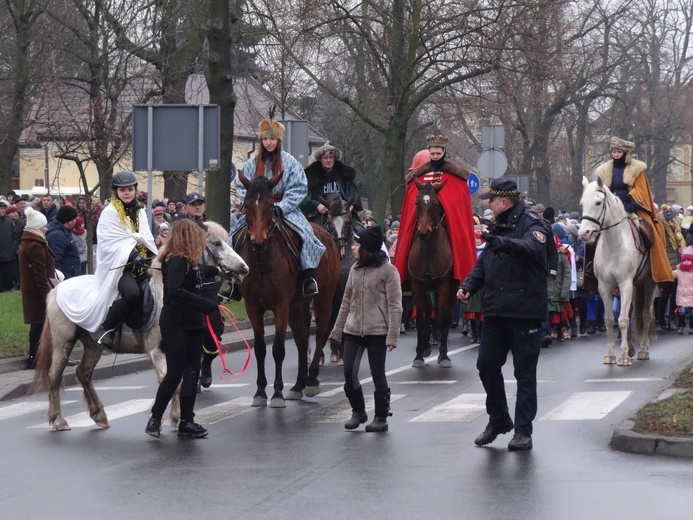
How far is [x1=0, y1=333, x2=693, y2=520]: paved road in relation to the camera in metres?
8.41

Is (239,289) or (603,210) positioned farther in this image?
(603,210)

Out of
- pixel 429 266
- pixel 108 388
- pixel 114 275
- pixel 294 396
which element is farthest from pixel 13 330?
pixel 114 275

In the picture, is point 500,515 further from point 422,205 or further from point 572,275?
point 572,275

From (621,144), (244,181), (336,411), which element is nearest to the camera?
(336,411)

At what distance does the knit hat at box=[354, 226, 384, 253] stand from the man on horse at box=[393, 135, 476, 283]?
5746 mm

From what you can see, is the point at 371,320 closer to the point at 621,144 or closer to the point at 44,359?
the point at 44,359

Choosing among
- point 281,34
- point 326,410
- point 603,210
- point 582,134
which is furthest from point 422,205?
point 582,134

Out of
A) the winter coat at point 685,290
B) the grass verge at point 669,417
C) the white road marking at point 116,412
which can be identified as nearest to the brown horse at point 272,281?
the white road marking at point 116,412

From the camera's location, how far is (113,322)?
1170cm

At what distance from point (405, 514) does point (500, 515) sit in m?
0.56

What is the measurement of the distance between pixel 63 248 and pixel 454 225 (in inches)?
222

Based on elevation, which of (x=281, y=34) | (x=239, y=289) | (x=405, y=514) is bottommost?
(x=405, y=514)

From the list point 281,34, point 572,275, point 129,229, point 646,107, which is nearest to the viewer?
point 129,229

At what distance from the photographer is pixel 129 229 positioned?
40.0ft
